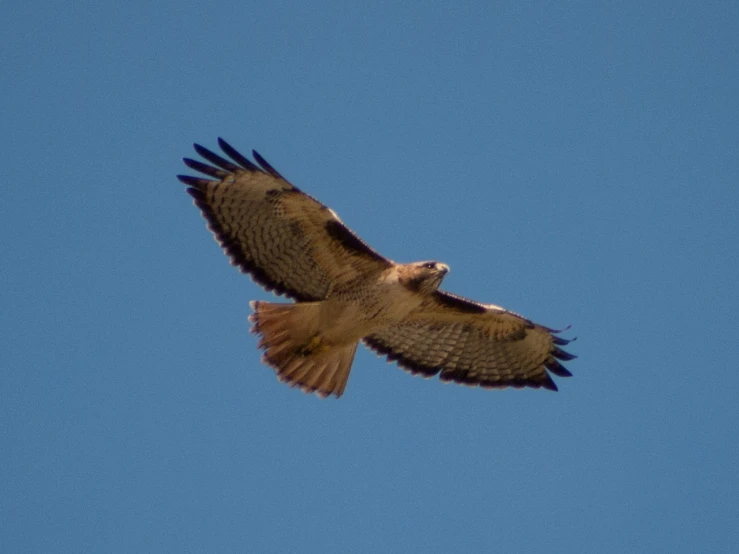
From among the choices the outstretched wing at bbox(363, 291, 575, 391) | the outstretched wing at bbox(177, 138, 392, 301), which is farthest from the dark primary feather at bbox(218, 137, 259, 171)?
the outstretched wing at bbox(363, 291, 575, 391)

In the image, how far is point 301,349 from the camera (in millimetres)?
11570

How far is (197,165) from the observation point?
1098cm

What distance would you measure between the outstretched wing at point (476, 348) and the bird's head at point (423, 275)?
918 millimetres

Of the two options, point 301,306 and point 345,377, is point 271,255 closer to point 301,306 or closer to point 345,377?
point 301,306

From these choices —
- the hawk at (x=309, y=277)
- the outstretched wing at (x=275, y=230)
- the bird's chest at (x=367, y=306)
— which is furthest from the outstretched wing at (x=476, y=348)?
the outstretched wing at (x=275, y=230)

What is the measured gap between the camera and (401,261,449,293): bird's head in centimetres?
1122

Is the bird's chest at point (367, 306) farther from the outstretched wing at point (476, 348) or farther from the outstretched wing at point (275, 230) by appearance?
the outstretched wing at point (476, 348)

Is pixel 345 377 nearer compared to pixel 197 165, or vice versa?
pixel 197 165

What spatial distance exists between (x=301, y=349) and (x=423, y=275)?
1358 mm

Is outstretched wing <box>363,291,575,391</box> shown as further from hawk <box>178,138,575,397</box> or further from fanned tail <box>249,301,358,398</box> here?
fanned tail <box>249,301,358,398</box>

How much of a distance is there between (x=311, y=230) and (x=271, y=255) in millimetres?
492

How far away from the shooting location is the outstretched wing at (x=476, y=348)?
12.3 m

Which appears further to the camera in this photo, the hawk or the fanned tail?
the fanned tail

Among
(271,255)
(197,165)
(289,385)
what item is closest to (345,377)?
(289,385)
